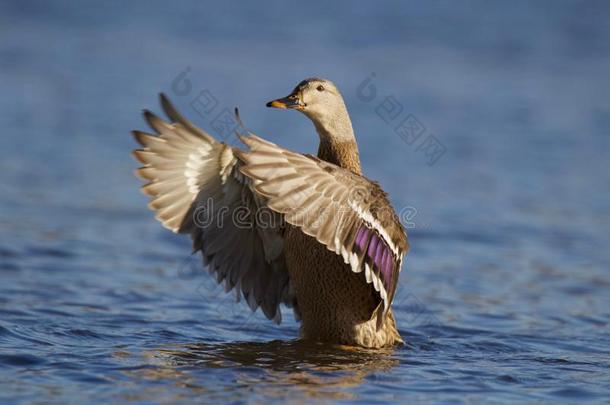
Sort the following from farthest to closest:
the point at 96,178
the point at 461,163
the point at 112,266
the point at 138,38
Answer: the point at 138,38, the point at 461,163, the point at 96,178, the point at 112,266

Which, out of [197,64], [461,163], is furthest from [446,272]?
[197,64]

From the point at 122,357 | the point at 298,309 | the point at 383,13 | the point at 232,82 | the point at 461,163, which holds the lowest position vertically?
the point at 122,357

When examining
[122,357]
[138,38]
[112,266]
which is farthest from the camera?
[138,38]

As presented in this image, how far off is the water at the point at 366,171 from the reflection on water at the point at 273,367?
0.08 feet

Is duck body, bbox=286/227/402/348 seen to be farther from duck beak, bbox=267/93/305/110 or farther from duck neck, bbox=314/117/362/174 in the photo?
duck beak, bbox=267/93/305/110

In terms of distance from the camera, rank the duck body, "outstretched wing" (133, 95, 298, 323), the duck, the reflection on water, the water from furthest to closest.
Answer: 1. the duck body
2. "outstretched wing" (133, 95, 298, 323)
3. the water
4. the duck
5. the reflection on water

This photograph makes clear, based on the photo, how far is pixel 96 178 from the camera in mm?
12242

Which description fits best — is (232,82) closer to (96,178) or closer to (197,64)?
(197,64)

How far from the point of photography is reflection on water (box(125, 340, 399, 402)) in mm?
6246

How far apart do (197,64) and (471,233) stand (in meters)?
7.31
